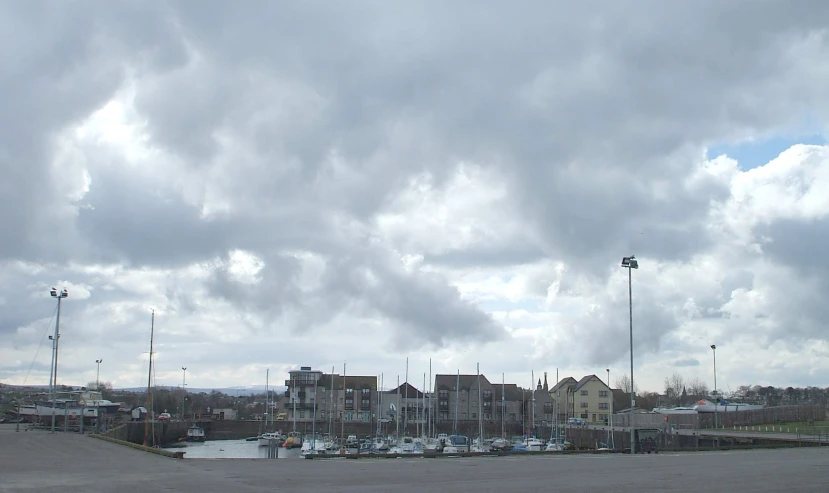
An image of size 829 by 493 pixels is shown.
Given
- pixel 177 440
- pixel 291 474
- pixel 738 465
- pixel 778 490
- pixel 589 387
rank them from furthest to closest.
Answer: pixel 589 387
pixel 177 440
pixel 738 465
pixel 291 474
pixel 778 490

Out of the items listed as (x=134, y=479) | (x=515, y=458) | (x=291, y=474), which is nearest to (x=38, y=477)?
(x=134, y=479)

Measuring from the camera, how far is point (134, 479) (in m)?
24.2

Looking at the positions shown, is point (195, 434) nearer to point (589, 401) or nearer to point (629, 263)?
point (589, 401)

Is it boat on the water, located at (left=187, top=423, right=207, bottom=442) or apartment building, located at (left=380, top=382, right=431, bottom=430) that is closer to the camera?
boat on the water, located at (left=187, top=423, right=207, bottom=442)

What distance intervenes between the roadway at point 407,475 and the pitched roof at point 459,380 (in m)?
136

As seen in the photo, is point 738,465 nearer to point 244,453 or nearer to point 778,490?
point 778,490

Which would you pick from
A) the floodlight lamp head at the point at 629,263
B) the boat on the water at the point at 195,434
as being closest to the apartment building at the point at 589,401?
the boat on the water at the point at 195,434

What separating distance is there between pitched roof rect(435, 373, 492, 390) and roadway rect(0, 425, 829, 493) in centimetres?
13578

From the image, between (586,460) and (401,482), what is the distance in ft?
49.3

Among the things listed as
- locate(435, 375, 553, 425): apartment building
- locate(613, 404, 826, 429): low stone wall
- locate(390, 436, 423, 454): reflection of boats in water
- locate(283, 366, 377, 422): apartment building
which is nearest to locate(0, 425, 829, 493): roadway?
locate(390, 436, 423, 454): reflection of boats in water

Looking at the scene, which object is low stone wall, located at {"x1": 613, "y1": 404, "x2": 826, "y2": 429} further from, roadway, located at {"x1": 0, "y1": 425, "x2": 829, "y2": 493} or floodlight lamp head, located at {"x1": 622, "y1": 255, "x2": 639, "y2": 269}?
roadway, located at {"x1": 0, "y1": 425, "x2": 829, "y2": 493}

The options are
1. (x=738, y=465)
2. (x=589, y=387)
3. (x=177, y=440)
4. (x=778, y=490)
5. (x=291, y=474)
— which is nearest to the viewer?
(x=778, y=490)

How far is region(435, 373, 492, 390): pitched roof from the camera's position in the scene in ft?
563

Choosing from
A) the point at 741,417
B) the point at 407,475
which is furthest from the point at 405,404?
the point at 407,475
